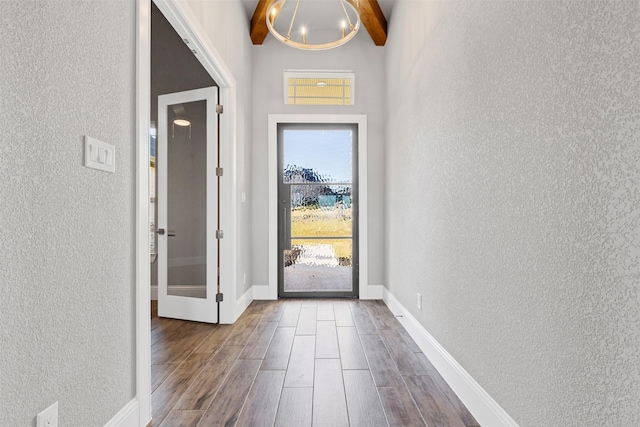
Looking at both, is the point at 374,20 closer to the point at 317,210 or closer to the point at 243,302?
the point at 317,210

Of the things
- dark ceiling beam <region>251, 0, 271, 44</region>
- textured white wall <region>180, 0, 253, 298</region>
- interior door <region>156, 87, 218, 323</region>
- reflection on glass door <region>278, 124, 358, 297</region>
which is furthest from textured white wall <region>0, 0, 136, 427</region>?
reflection on glass door <region>278, 124, 358, 297</region>

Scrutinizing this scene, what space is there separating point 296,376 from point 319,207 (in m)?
2.46

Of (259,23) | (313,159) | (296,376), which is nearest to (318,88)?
(313,159)

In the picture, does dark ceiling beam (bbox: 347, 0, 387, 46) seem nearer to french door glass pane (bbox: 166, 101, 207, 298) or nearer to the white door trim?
french door glass pane (bbox: 166, 101, 207, 298)

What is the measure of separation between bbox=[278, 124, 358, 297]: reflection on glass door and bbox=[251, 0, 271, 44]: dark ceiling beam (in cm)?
102

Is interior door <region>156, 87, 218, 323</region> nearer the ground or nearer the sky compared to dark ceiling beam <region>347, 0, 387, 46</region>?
nearer the ground

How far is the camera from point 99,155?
4.54 ft

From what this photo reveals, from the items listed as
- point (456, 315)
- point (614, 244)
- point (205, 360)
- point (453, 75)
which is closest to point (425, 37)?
point (453, 75)

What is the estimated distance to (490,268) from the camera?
1.64 metres

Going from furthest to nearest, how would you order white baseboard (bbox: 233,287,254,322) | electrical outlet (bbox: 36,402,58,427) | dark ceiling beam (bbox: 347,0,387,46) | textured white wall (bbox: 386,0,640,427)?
1. dark ceiling beam (bbox: 347,0,387,46)
2. white baseboard (bbox: 233,287,254,322)
3. electrical outlet (bbox: 36,402,58,427)
4. textured white wall (bbox: 386,0,640,427)

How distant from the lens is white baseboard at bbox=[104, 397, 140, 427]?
147 cm

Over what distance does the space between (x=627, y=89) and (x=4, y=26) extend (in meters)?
1.61

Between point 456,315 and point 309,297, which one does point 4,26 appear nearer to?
point 456,315

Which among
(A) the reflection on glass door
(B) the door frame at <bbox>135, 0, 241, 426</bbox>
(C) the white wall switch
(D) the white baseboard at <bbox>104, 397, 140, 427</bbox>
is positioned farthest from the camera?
(A) the reflection on glass door
